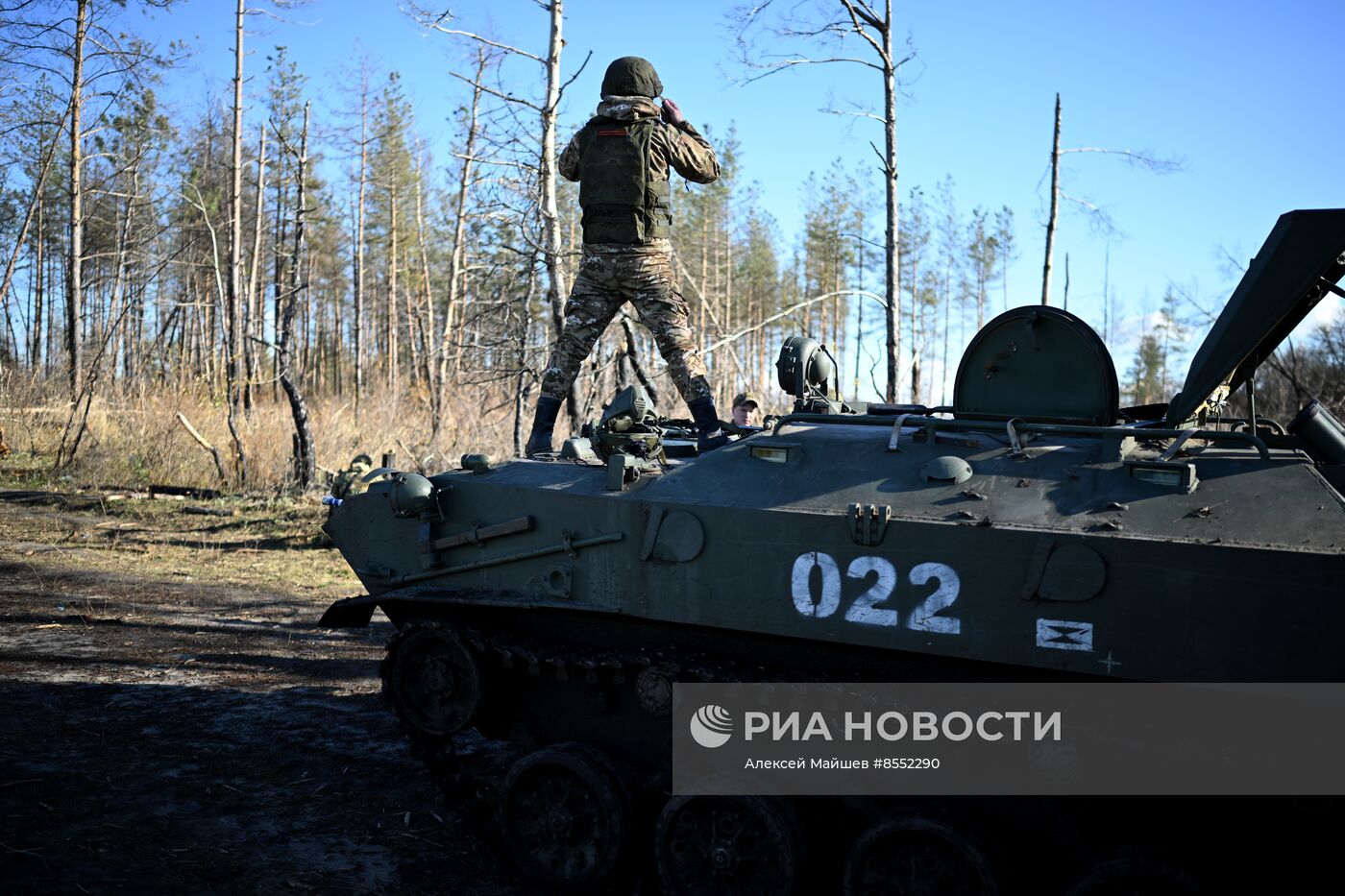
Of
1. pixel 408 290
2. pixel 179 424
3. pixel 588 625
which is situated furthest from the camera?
pixel 408 290

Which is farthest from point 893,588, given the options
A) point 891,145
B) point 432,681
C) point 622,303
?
point 891,145

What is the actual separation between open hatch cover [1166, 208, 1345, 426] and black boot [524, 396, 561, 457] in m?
3.32

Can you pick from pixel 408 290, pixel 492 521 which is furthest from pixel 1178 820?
pixel 408 290

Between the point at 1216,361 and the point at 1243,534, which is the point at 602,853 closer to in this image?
the point at 1243,534

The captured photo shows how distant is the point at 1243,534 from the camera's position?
12.4ft

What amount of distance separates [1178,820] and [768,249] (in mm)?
40769

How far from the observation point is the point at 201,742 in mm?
6461

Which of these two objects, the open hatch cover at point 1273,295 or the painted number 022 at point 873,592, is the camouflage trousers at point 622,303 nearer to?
the painted number 022 at point 873,592

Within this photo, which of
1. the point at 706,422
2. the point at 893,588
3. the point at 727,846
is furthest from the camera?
the point at 706,422

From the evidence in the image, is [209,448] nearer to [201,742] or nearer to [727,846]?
[201,742]

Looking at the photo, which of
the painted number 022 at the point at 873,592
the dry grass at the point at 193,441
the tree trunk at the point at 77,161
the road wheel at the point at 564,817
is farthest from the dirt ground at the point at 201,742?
the tree trunk at the point at 77,161

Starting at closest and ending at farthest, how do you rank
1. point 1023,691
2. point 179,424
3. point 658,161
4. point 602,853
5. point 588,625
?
point 1023,691 < point 602,853 < point 588,625 < point 658,161 < point 179,424

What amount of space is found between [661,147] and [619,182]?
33 centimetres

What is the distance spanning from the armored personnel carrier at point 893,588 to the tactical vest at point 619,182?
1.48 m
